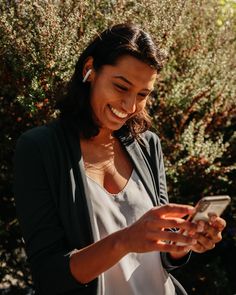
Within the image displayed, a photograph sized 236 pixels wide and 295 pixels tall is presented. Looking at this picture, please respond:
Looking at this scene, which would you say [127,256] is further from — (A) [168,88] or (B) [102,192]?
(A) [168,88]

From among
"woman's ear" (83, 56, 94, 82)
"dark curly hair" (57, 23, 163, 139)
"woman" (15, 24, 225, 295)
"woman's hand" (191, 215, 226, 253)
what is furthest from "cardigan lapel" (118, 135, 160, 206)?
"woman's hand" (191, 215, 226, 253)

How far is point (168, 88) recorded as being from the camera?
374 centimetres

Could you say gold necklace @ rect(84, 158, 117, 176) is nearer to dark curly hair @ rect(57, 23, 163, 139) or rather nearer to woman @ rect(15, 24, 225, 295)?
woman @ rect(15, 24, 225, 295)

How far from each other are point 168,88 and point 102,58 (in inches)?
62.3

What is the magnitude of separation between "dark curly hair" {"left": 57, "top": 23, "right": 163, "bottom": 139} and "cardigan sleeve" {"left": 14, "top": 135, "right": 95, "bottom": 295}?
295 mm

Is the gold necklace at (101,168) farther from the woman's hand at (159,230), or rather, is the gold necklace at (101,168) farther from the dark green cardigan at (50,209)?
the woman's hand at (159,230)

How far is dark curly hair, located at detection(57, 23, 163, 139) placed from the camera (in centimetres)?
216

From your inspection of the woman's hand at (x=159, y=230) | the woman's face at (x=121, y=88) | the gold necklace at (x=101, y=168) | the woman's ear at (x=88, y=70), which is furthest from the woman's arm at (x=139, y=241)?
the woman's ear at (x=88, y=70)

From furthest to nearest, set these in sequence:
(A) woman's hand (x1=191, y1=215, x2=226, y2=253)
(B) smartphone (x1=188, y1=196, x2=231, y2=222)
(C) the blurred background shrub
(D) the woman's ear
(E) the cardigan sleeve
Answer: (C) the blurred background shrub, (D) the woman's ear, (E) the cardigan sleeve, (A) woman's hand (x1=191, y1=215, x2=226, y2=253), (B) smartphone (x1=188, y1=196, x2=231, y2=222)

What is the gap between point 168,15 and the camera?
3334 mm

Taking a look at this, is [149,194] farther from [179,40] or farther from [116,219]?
[179,40]

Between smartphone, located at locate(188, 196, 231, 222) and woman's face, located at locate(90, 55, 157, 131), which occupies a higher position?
woman's face, located at locate(90, 55, 157, 131)

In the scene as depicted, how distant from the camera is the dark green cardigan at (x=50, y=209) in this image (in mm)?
1924

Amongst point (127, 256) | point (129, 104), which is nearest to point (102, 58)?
point (129, 104)
